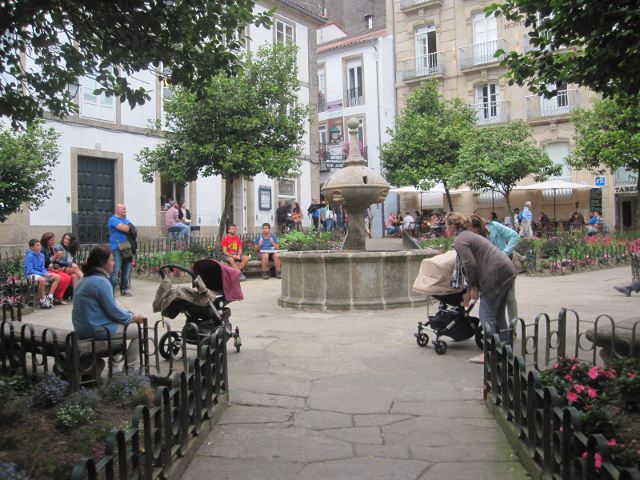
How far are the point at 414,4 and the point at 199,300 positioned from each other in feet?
106

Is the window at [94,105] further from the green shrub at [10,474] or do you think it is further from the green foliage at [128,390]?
the green shrub at [10,474]

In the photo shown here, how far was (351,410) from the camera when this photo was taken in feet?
16.3

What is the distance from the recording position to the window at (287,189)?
94.0ft

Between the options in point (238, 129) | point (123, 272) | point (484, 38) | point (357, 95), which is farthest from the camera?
point (357, 95)

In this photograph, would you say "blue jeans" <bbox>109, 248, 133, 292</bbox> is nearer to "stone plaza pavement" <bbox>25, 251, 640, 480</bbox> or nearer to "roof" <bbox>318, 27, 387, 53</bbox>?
"stone plaza pavement" <bbox>25, 251, 640, 480</bbox>

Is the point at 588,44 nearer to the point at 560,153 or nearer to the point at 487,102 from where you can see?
the point at 560,153

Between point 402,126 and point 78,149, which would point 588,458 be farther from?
point 402,126

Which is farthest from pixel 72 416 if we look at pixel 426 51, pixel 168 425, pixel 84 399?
pixel 426 51

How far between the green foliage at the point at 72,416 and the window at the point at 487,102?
3137 cm

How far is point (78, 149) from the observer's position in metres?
20.7

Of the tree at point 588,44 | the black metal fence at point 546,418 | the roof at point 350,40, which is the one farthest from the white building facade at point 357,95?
the black metal fence at point 546,418

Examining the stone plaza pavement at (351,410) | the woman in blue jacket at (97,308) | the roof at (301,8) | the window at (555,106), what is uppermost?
the roof at (301,8)

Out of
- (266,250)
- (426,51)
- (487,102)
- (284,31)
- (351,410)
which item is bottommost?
(351,410)

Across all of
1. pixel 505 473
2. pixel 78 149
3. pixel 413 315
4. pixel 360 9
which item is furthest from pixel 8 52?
pixel 360 9
